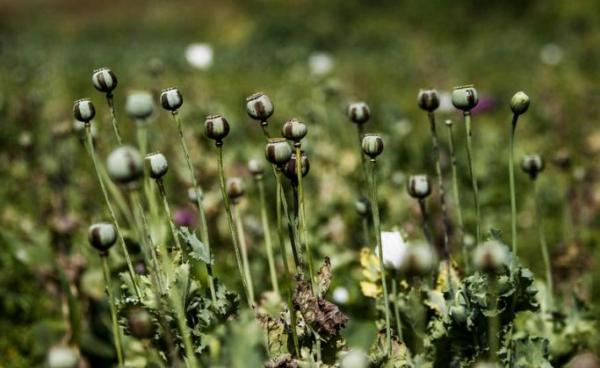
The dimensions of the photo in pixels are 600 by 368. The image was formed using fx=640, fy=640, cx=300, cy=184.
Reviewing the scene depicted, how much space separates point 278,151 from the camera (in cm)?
95

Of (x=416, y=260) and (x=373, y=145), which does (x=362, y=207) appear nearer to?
(x=373, y=145)

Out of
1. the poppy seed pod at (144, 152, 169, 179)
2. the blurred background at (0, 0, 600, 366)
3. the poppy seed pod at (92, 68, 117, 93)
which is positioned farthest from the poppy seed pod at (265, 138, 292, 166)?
the blurred background at (0, 0, 600, 366)

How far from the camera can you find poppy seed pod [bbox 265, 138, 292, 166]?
0.95 metres

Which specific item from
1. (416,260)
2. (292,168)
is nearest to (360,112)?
(292,168)

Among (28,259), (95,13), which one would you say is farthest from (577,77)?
(95,13)

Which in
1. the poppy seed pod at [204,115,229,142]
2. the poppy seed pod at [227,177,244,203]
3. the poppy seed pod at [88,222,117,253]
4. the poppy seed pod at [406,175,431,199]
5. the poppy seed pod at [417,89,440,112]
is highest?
the poppy seed pod at [417,89,440,112]

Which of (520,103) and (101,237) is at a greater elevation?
(520,103)

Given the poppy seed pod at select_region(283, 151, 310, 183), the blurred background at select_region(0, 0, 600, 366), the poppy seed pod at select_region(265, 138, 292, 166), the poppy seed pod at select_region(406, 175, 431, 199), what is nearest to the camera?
the poppy seed pod at select_region(265, 138, 292, 166)

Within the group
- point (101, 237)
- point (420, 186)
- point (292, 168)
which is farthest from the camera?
point (420, 186)

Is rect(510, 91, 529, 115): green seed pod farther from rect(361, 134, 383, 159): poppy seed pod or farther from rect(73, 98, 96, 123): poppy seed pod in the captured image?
rect(73, 98, 96, 123): poppy seed pod

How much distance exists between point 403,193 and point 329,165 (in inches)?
12.9

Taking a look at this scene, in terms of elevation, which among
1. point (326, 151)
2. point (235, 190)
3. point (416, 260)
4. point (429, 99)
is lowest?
point (416, 260)

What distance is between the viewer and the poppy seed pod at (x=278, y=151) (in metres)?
0.95

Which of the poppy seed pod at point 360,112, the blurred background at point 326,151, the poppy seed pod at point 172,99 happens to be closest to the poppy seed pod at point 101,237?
the poppy seed pod at point 172,99
